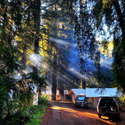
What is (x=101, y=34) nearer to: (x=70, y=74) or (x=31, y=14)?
(x=31, y=14)

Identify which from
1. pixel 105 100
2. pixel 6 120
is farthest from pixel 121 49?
pixel 105 100

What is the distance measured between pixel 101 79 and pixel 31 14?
6.05 metres

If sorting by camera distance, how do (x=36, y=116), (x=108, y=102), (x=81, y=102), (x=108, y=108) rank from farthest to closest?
(x=81, y=102) → (x=36, y=116) → (x=108, y=102) → (x=108, y=108)

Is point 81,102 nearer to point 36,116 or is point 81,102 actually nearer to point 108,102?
point 108,102

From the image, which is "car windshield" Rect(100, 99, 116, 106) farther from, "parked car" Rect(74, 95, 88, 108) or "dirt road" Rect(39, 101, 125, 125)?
"parked car" Rect(74, 95, 88, 108)

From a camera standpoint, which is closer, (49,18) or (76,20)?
(76,20)

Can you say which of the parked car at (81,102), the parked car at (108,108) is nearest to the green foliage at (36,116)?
the parked car at (108,108)

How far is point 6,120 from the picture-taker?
20.4 feet

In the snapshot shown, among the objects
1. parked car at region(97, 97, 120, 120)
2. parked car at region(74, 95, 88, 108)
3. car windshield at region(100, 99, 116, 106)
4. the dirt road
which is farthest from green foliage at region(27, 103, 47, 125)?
parked car at region(74, 95, 88, 108)

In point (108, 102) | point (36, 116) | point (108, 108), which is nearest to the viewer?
point (108, 108)

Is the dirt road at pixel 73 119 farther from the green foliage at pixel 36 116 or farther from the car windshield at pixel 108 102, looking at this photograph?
the car windshield at pixel 108 102

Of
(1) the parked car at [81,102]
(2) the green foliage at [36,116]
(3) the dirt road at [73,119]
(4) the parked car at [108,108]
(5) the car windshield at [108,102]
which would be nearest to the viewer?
(2) the green foliage at [36,116]

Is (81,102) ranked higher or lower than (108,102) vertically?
lower

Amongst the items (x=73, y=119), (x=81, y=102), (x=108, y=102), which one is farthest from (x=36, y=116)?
(x=81, y=102)
